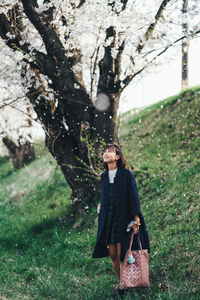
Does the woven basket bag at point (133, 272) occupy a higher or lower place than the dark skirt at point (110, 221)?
lower

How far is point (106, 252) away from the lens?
4.93 metres

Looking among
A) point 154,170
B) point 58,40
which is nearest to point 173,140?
point 154,170

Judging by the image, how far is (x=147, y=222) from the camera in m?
6.73

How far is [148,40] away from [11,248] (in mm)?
5034

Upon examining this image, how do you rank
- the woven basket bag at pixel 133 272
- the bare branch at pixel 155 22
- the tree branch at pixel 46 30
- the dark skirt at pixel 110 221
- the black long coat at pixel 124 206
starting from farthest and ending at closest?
the tree branch at pixel 46 30
the bare branch at pixel 155 22
the dark skirt at pixel 110 221
the black long coat at pixel 124 206
the woven basket bag at pixel 133 272

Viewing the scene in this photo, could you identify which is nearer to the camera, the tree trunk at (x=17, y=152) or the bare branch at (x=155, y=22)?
the bare branch at (x=155, y=22)

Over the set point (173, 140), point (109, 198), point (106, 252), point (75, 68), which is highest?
point (75, 68)

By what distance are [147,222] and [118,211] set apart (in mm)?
2356

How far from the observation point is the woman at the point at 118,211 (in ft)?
14.8

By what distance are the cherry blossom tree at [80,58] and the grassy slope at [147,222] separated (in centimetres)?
120

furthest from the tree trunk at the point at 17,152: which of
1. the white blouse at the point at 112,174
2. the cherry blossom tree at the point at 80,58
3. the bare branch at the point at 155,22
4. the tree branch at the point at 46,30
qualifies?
the white blouse at the point at 112,174

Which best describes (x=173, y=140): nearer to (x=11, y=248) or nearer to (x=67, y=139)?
(x=67, y=139)

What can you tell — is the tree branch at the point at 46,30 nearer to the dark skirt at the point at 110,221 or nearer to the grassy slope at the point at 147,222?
the grassy slope at the point at 147,222

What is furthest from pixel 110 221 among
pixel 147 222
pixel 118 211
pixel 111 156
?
pixel 147 222
